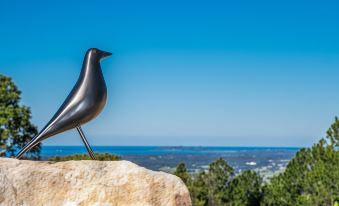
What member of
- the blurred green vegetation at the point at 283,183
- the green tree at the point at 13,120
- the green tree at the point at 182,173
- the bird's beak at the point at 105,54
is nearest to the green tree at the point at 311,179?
the blurred green vegetation at the point at 283,183

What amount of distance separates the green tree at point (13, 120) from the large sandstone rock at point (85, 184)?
14577 millimetres

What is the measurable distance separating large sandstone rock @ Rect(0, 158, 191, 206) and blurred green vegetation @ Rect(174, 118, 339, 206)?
16.1 meters

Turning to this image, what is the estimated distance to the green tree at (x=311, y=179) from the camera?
21.0 meters

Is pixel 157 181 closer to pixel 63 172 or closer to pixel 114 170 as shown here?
pixel 114 170

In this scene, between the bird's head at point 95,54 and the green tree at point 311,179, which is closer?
the bird's head at point 95,54

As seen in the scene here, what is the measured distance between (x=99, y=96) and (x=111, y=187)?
3.56 feet

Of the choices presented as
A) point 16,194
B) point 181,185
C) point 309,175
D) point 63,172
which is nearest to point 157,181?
point 181,185

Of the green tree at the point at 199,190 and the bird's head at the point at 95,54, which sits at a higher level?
the bird's head at the point at 95,54

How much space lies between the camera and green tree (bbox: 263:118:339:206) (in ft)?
69.1

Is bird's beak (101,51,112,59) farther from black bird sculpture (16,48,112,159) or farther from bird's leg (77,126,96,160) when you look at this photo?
bird's leg (77,126,96,160)

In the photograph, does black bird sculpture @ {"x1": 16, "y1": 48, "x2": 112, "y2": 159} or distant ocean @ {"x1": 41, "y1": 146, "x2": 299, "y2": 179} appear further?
distant ocean @ {"x1": 41, "y1": 146, "x2": 299, "y2": 179}

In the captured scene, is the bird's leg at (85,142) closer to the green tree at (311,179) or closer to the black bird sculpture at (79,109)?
the black bird sculpture at (79,109)

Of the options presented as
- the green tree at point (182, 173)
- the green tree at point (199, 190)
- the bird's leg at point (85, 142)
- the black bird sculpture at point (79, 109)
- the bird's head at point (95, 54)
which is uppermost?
the bird's head at point (95, 54)

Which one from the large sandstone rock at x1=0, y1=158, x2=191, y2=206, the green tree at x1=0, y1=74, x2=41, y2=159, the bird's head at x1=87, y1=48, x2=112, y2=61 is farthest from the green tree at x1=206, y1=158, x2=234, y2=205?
the large sandstone rock at x1=0, y1=158, x2=191, y2=206
